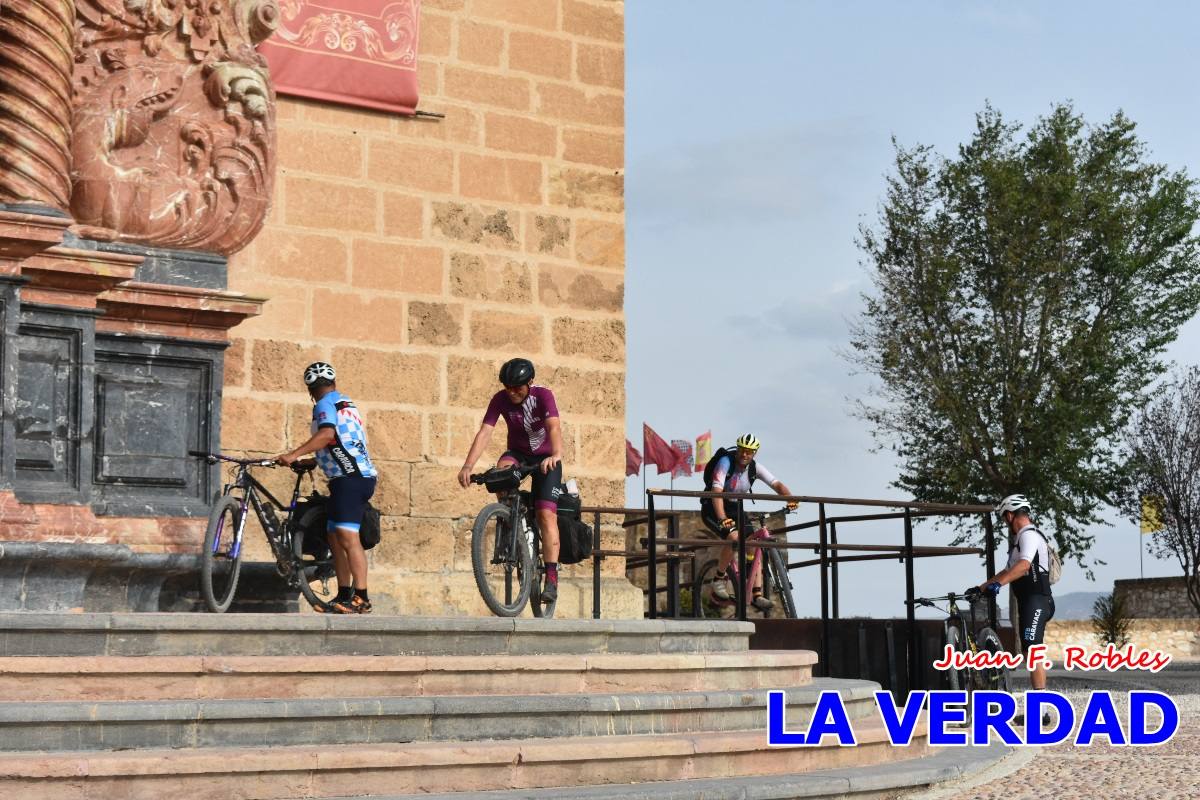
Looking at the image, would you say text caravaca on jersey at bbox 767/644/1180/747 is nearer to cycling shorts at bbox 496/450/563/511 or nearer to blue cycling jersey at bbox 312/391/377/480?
cycling shorts at bbox 496/450/563/511

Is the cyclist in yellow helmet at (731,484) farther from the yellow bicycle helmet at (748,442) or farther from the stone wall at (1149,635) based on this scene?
the stone wall at (1149,635)

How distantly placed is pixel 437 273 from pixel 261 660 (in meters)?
5.57

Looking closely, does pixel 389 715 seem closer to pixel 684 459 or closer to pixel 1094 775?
pixel 1094 775

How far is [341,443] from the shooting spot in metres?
10.2

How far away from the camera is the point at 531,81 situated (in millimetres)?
13859

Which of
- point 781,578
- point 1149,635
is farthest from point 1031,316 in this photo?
point 781,578

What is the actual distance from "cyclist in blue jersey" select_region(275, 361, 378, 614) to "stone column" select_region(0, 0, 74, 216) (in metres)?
2.18

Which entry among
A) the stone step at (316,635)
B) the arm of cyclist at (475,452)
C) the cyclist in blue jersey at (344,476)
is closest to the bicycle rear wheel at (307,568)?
the cyclist in blue jersey at (344,476)

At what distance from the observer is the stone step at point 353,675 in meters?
7.84

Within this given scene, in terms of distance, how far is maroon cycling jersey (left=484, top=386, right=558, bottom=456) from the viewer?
10586 mm

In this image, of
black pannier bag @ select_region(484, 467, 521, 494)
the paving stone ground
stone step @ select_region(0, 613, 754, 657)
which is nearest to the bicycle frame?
black pannier bag @ select_region(484, 467, 521, 494)

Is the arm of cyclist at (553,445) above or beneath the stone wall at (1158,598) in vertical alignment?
above

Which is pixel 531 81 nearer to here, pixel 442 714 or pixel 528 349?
pixel 528 349

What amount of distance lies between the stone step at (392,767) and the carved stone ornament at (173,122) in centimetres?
507
